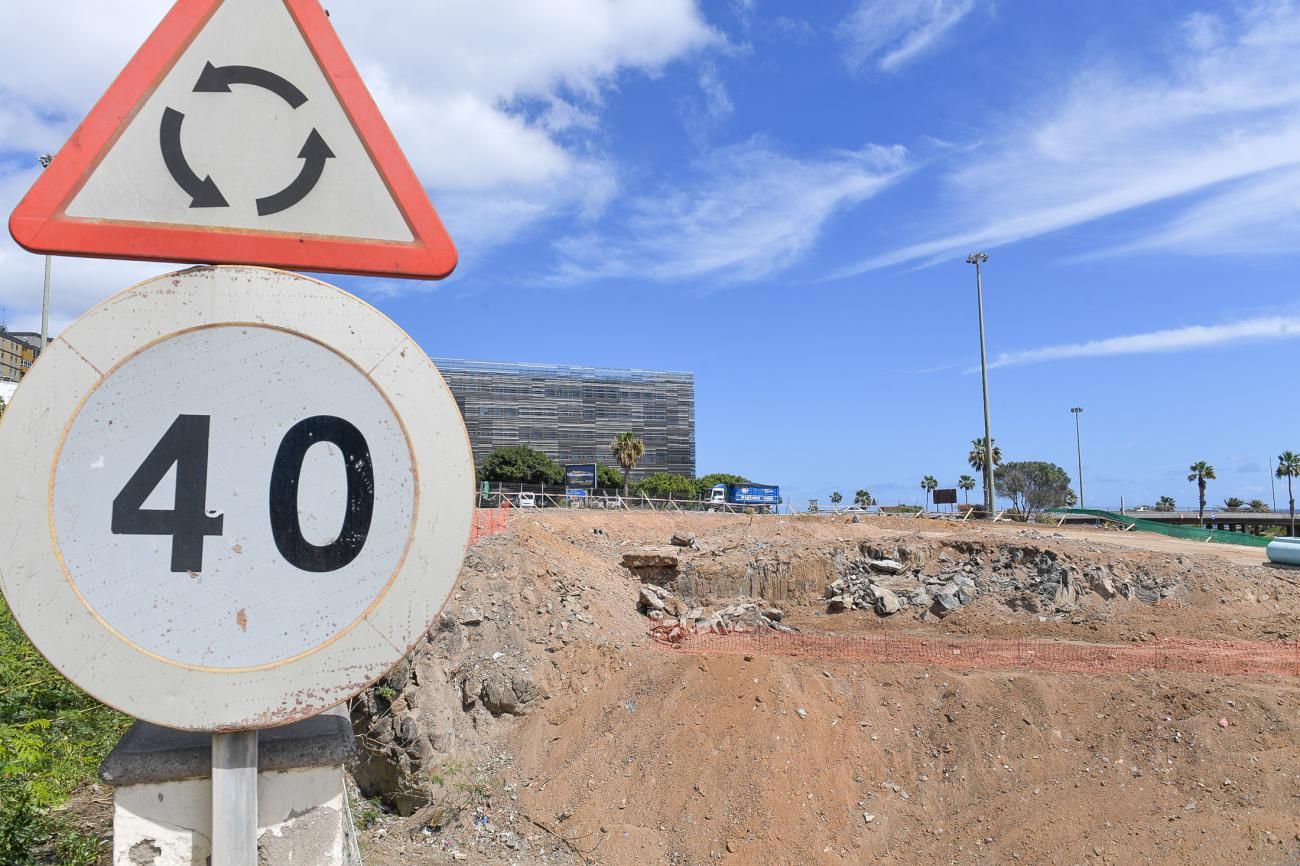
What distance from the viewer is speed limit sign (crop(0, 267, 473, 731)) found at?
1506 millimetres

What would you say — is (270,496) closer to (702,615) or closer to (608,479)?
(702,615)

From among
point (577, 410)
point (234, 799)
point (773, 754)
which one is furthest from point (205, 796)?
point (577, 410)

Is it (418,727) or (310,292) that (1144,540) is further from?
(310,292)

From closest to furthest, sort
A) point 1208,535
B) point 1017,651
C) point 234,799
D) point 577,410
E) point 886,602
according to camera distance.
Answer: point 234,799
point 1017,651
point 886,602
point 1208,535
point 577,410

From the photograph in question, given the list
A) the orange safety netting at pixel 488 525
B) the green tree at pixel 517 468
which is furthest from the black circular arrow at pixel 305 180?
the green tree at pixel 517 468

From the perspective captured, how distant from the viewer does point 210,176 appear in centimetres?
168

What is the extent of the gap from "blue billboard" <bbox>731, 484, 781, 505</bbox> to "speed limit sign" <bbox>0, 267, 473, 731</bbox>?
172 feet

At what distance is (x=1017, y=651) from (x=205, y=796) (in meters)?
17.2

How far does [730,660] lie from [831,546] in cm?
1226

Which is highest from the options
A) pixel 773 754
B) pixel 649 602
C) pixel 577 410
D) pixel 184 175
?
pixel 577 410

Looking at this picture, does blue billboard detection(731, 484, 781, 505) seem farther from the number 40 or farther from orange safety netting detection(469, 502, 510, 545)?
the number 40

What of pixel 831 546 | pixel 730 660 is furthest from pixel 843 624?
pixel 730 660

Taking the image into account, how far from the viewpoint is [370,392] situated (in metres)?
1.66

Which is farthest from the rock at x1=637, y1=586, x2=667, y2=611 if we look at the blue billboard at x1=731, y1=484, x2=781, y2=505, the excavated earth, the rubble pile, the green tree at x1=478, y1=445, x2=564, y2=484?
the green tree at x1=478, y1=445, x2=564, y2=484
